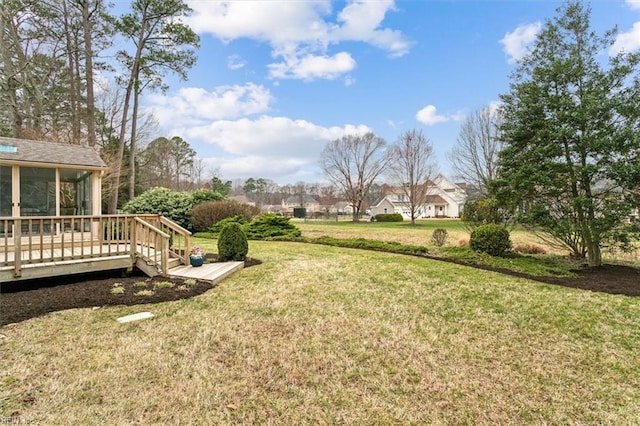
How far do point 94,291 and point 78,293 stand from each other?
21 centimetres

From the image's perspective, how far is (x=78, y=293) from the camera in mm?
5055

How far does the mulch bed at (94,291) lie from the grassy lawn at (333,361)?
1.05 feet

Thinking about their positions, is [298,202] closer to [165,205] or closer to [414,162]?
[414,162]

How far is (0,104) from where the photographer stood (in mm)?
14844

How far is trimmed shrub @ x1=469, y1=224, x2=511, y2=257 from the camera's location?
28.7 feet

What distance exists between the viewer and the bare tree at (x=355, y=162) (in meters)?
32.0

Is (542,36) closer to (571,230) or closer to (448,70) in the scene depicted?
(448,70)

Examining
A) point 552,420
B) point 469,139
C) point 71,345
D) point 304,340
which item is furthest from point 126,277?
point 469,139

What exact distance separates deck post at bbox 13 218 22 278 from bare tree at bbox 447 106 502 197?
19.5m

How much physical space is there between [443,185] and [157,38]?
4011 cm

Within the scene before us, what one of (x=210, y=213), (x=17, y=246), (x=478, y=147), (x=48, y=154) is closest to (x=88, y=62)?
(x=210, y=213)

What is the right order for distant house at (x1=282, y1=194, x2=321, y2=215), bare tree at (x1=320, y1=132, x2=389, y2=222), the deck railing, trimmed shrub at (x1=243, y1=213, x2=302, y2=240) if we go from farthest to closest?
1. distant house at (x1=282, y1=194, x2=321, y2=215)
2. bare tree at (x1=320, y1=132, x2=389, y2=222)
3. trimmed shrub at (x1=243, y1=213, x2=302, y2=240)
4. the deck railing

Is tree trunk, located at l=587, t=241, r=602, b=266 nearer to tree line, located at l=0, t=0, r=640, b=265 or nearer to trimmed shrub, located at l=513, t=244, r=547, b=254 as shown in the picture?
tree line, located at l=0, t=0, r=640, b=265

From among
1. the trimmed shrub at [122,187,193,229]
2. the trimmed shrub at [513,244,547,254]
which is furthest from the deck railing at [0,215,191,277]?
the trimmed shrub at [513,244,547,254]
